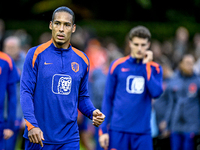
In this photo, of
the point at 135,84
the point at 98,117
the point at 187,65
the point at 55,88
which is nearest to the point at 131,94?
the point at 135,84

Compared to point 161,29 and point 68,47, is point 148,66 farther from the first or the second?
point 161,29

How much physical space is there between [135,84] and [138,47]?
64 centimetres

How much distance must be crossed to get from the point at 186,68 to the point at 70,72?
209 inches

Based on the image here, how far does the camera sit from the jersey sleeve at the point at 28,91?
4.34 meters

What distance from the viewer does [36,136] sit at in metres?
4.23

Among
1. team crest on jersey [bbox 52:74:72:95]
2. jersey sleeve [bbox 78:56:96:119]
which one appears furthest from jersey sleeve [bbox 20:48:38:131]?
jersey sleeve [bbox 78:56:96:119]

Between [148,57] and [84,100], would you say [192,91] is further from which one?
[84,100]

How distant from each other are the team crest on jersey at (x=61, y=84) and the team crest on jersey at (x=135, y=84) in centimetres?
190

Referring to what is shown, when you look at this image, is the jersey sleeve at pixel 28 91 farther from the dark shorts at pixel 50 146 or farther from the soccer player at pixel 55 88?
the dark shorts at pixel 50 146

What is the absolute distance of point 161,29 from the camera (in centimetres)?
2125

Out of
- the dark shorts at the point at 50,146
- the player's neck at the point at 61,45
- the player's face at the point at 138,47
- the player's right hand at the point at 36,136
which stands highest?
the player's face at the point at 138,47

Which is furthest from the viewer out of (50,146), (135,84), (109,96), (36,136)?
(109,96)

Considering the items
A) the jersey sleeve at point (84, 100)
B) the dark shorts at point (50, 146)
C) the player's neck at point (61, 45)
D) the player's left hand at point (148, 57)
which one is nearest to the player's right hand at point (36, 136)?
the dark shorts at point (50, 146)

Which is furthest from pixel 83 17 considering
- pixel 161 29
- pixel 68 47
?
pixel 68 47
